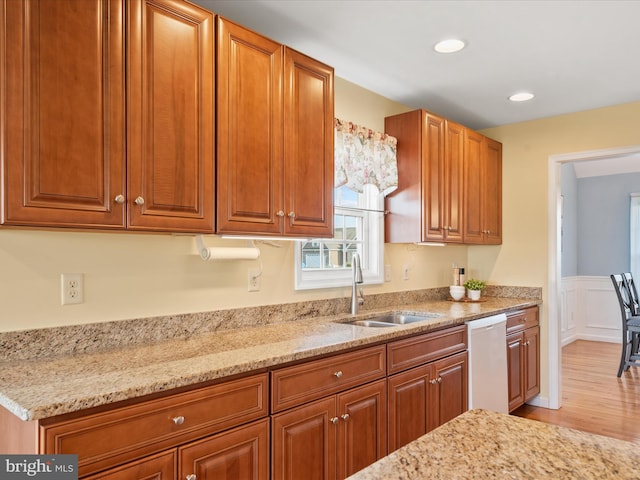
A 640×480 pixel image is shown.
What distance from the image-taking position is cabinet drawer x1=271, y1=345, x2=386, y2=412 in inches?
71.7

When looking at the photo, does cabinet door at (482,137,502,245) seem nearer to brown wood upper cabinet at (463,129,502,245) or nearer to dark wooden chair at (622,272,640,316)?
brown wood upper cabinet at (463,129,502,245)

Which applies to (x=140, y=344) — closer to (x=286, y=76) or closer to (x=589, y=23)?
(x=286, y=76)

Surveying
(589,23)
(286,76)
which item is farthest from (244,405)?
(589,23)

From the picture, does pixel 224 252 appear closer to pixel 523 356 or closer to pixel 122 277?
pixel 122 277

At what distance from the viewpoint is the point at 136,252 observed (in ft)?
6.70

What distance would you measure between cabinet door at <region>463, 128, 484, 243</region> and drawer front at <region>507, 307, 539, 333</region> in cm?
64

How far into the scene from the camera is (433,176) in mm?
3363

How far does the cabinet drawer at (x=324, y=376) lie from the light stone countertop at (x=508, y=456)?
0.89 meters

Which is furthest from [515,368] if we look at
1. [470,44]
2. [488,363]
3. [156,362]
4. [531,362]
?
[156,362]

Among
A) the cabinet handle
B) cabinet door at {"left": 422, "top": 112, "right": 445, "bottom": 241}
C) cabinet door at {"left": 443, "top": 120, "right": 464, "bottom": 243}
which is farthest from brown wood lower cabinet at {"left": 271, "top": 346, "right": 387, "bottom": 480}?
cabinet door at {"left": 443, "top": 120, "right": 464, "bottom": 243}

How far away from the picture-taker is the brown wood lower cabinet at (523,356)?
352 cm

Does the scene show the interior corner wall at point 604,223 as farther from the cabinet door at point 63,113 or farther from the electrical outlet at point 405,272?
the cabinet door at point 63,113

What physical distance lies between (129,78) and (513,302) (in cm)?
322

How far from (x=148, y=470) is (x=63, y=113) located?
1.13 metres
